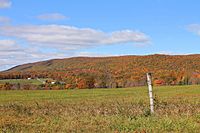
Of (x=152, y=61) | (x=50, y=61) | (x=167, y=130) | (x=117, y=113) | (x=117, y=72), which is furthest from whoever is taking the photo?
(x=50, y=61)

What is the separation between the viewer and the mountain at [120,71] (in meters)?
98.4

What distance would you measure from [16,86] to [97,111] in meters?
76.2

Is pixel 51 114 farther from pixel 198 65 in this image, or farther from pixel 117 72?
pixel 198 65

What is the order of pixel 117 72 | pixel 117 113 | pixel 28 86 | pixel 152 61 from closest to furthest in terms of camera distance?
pixel 117 113, pixel 28 86, pixel 117 72, pixel 152 61

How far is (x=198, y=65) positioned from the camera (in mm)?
123438

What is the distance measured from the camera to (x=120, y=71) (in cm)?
12012

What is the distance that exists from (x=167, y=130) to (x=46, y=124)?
147 inches

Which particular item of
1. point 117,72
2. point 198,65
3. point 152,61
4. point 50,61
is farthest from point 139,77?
point 50,61

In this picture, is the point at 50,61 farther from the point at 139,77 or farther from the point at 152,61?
the point at 139,77

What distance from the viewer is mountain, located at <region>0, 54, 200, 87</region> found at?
98.4 m

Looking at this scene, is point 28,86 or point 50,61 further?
point 50,61

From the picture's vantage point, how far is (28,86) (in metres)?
87.0

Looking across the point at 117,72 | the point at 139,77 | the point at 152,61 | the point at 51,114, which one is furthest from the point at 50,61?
the point at 51,114

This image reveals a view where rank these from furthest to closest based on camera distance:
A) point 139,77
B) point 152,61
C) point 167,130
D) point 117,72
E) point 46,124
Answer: point 152,61 < point 117,72 < point 139,77 < point 46,124 < point 167,130
